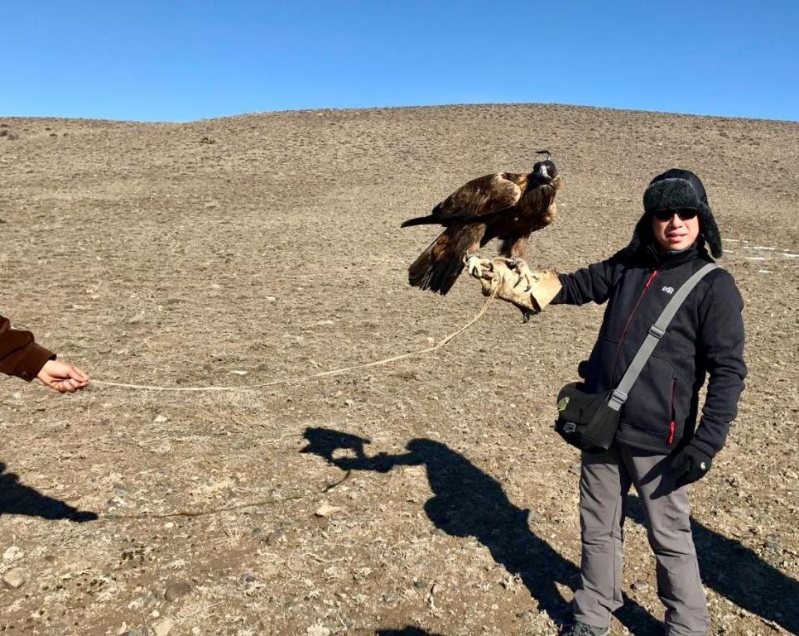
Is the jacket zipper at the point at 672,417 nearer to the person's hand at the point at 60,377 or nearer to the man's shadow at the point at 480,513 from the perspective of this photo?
the man's shadow at the point at 480,513

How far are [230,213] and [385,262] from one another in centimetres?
561

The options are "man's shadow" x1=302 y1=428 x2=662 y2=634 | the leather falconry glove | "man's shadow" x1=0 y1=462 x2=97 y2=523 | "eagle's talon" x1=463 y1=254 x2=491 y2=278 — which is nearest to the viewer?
the leather falconry glove

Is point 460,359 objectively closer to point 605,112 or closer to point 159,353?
point 159,353

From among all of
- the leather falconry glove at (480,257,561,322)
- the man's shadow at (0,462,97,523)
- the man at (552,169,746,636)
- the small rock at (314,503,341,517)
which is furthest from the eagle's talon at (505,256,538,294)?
the man's shadow at (0,462,97,523)

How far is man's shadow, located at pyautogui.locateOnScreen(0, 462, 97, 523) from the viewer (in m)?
3.76

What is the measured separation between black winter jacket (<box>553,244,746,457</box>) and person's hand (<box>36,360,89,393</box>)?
2392 millimetres

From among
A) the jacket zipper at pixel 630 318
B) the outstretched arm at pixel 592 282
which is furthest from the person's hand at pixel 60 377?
the jacket zipper at pixel 630 318

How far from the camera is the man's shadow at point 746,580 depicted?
10.5ft

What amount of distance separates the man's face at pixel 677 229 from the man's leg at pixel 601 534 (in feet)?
3.11

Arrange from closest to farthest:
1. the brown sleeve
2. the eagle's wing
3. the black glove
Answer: the black glove → the brown sleeve → the eagle's wing

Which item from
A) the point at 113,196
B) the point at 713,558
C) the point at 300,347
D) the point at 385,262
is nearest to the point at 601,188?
the point at 385,262

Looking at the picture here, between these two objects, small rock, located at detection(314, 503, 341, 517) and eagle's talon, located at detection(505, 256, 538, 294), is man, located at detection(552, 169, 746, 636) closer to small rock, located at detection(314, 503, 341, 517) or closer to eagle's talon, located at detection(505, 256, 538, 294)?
eagle's talon, located at detection(505, 256, 538, 294)

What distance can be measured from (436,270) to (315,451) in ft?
5.52

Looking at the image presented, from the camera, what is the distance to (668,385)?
2566mm
